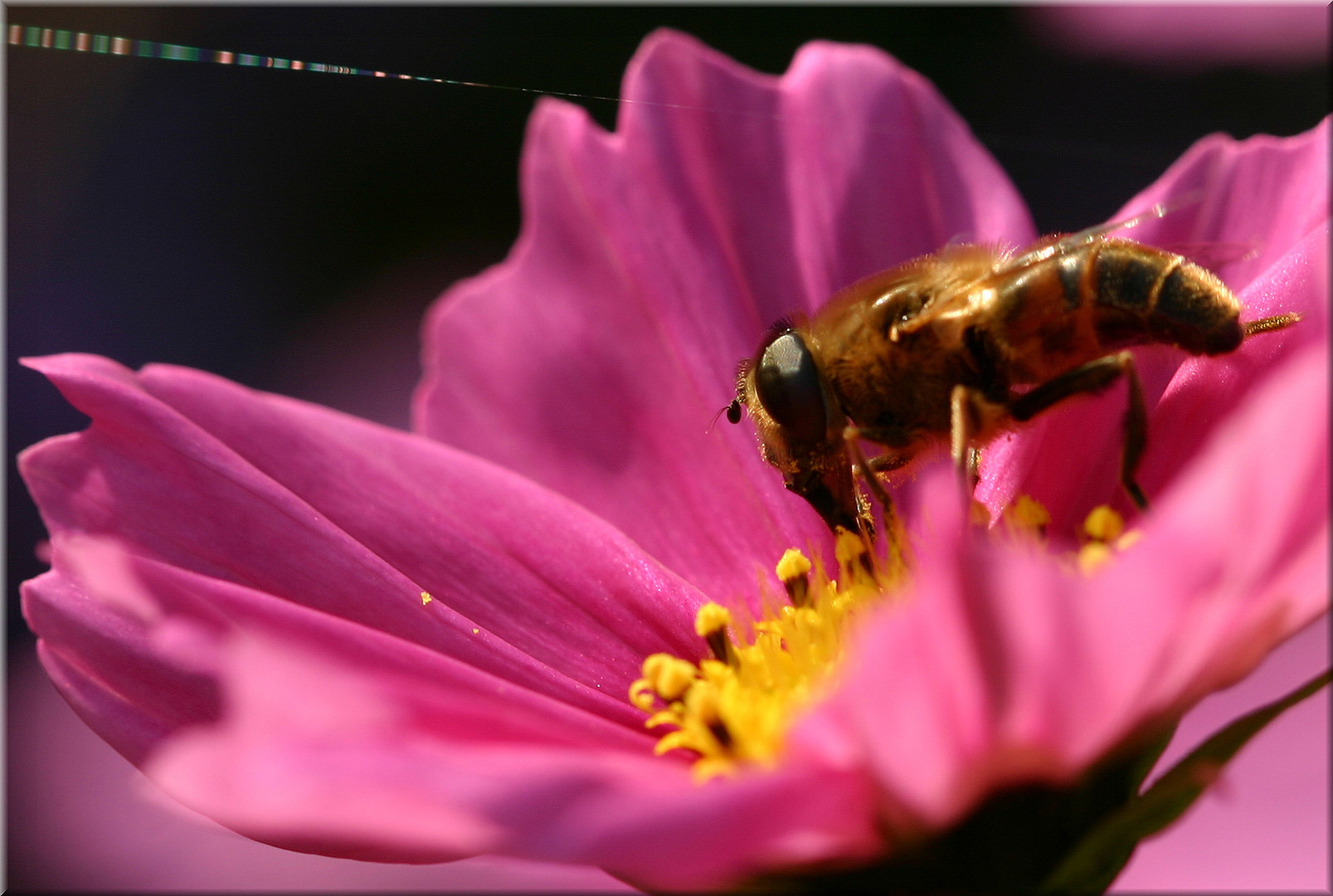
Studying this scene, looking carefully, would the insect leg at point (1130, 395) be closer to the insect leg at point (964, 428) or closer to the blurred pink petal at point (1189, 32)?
the insect leg at point (964, 428)

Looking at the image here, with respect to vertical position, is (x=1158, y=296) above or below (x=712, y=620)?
above

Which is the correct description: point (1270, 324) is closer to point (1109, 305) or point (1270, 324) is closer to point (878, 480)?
point (1109, 305)

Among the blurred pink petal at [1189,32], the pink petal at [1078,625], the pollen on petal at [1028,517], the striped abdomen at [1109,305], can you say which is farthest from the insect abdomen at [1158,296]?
the blurred pink petal at [1189,32]

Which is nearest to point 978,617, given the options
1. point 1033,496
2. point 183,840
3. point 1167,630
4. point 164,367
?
point 1167,630

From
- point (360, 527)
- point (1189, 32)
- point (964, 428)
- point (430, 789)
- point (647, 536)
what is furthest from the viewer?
point (1189, 32)

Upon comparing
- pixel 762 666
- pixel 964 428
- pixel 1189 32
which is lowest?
pixel 762 666

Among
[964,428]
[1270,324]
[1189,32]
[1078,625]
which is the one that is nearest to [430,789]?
[1078,625]

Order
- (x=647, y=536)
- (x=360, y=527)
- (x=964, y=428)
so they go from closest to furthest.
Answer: (x=964, y=428)
(x=360, y=527)
(x=647, y=536)
